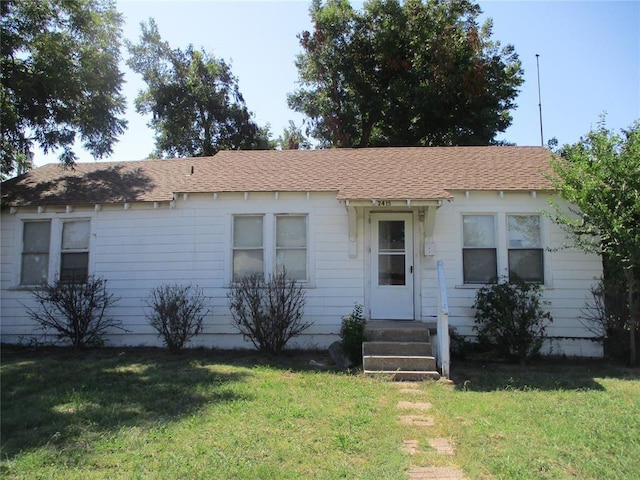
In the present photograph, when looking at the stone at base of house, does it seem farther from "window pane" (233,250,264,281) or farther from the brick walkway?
"window pane" (233,250,264,281)

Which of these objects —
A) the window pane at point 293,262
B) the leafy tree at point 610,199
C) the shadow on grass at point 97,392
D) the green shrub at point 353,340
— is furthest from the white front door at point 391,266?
the shadow on grass at point 97,392

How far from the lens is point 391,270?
952 centimetres

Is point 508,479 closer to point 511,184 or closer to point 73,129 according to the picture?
point 511,184

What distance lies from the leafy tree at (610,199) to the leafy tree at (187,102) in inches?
770

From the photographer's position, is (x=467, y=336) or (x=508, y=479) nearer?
(x=508, y=479)

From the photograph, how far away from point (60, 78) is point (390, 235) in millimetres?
8740

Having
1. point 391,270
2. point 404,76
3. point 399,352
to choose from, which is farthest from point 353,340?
point 404,76

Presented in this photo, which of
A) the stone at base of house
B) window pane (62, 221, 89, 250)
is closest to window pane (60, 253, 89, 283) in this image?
window pane (62, 221, 89, 250)

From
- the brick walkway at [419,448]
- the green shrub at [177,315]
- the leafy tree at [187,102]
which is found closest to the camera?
the brick walkway at [419,448]

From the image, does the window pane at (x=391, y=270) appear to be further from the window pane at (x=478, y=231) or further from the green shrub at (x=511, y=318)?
the green shrub at (x=511, y=318)

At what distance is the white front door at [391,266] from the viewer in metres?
9.38

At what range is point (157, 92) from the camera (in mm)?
24375

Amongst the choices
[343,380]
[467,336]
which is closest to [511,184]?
[467,336]

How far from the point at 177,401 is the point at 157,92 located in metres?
22.1
